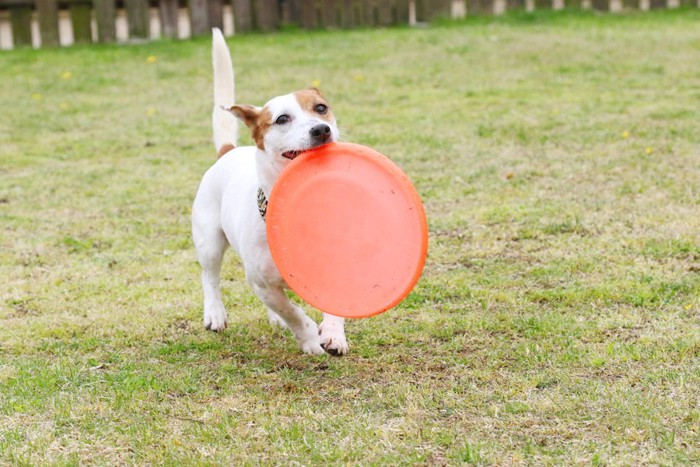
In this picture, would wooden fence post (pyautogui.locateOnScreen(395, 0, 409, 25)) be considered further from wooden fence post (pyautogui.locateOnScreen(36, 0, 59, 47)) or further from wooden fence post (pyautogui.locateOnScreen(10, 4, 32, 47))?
wooden fence post (pyautogui.locateOnScreen(10, 4, 32, 47))

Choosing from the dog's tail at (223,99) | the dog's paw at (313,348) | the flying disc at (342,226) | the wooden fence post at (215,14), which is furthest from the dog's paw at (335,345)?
the wooden fence post at (215,14)

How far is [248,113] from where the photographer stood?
4.71m

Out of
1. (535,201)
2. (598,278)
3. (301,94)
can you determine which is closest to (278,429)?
(301,94)

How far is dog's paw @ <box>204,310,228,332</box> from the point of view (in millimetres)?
5250

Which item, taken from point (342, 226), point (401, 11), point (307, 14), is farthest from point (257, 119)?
point (401, 11)

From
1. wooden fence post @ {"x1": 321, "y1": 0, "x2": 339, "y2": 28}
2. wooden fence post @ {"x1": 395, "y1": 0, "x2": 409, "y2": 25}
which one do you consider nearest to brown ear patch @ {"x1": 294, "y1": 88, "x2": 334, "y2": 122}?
wooden fence post @ {"x1": 321, "y1": 0, "x2": 339, "y2": 28}

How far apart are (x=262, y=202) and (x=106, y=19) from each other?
10851 mm

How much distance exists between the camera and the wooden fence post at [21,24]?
14258 mm

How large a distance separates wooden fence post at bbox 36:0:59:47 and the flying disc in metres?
10.8

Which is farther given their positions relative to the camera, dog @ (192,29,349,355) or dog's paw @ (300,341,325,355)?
dog's paw @ (300,341,325,355)

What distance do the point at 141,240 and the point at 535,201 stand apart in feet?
9.39

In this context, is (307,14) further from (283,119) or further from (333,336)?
(333,336)

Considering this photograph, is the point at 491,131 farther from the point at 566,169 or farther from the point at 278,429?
the point at 278,429

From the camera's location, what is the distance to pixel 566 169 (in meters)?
8.16
